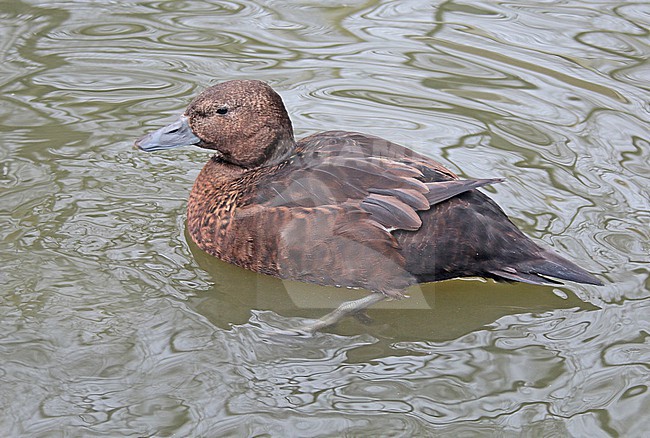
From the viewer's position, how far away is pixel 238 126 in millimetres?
5246

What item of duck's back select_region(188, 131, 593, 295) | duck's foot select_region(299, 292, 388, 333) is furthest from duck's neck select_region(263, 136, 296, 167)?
duck's foot select_region(299, 292, 388, 333)

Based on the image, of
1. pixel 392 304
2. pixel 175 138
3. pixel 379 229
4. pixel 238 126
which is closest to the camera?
pixel 379 229

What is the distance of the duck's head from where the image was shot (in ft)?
17.1

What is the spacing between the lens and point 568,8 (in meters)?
8.05

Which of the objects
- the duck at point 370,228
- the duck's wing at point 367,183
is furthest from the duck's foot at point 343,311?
the duck's wing at point 367,183

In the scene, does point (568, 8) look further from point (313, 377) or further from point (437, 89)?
point (313, 377)

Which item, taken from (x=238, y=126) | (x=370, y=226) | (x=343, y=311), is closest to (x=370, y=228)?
(x=370, y=226)

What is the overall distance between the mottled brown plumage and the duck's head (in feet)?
0.77

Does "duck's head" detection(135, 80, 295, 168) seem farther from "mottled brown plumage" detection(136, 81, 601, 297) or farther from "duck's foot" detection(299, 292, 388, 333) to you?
"duck's foot" detection(299, 292, 388, 333)

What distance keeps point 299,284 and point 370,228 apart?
0.48m

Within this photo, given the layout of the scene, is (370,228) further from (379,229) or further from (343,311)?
(343,311)

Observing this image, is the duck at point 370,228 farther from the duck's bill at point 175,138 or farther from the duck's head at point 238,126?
the duck's bill at point 175,138

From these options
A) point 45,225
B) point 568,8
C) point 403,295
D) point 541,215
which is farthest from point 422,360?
point 568,8

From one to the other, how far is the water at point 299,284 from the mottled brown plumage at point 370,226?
16cm
